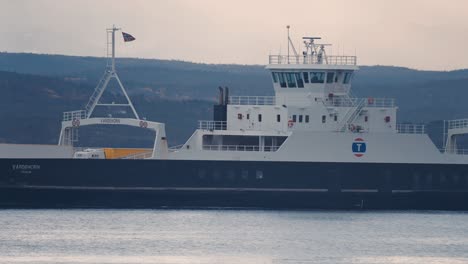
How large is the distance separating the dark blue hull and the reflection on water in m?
0.93

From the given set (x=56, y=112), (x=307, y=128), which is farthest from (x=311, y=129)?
(x=56, y=112)

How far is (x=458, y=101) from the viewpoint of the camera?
18738 centimetres

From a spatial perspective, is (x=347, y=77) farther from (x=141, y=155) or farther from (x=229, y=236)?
(x=229, y=236)

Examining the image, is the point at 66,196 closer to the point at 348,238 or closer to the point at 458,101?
the point at 348,238

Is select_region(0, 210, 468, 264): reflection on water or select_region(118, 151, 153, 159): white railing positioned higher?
select_region(118, 151, 153, 159): white railing

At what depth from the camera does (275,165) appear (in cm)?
7188

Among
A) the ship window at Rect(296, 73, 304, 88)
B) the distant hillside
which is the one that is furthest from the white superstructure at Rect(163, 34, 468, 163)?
the distant hillside

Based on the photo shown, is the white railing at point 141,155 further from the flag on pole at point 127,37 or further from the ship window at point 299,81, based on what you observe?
the ship window at point 299,81

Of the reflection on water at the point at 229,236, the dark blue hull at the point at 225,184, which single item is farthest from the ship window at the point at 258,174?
the reflection on water at the point at 229,236

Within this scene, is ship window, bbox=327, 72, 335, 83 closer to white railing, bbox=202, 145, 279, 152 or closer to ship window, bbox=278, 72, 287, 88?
ship window, bbox=278, 72, 287, 88

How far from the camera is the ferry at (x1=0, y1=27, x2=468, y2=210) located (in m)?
71.1

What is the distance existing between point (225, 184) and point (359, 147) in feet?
19.9

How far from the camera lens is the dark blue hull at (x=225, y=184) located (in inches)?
2790

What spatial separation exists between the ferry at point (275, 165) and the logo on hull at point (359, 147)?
0.03 m
